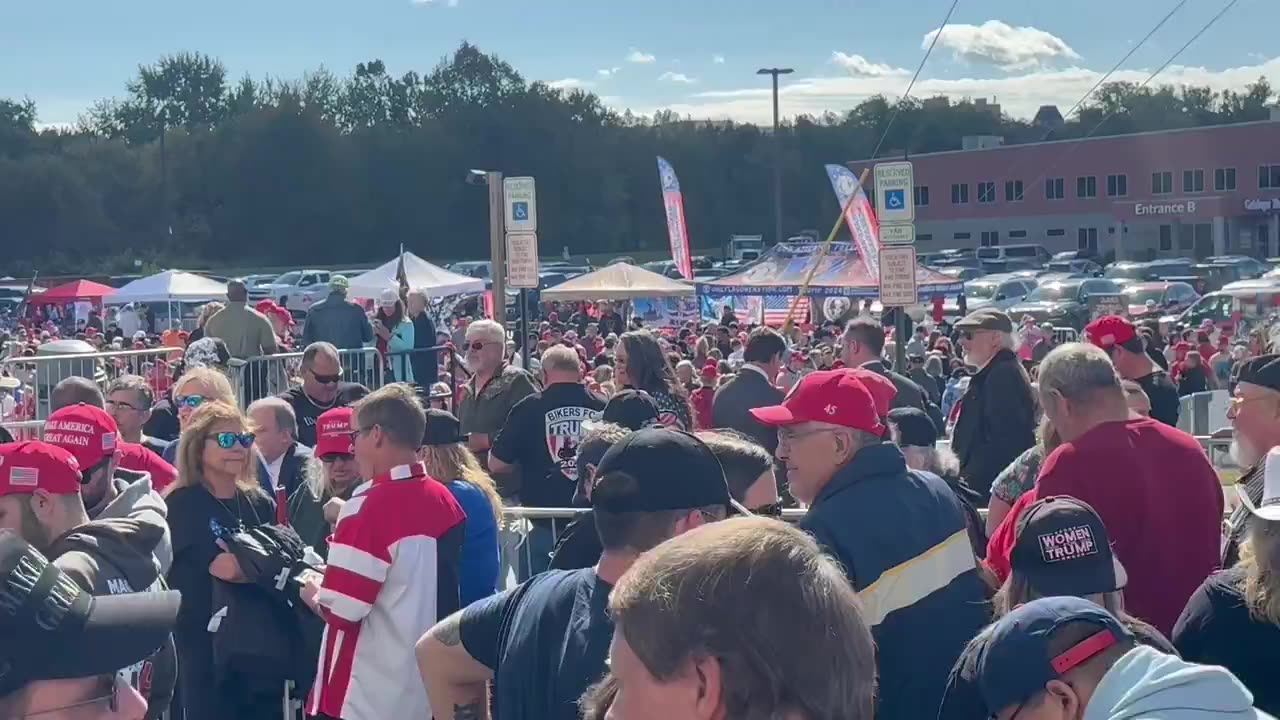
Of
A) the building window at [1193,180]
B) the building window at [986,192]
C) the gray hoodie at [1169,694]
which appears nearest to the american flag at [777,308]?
the gray hoodie at [1169,694]

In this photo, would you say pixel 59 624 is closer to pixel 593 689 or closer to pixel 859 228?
pixel 593 689

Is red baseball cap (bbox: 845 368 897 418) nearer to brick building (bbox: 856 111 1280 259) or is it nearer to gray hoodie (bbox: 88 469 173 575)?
gray hoodie (bbox: 88 469 173 575)

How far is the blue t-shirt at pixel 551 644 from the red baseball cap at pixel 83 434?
2341 mm

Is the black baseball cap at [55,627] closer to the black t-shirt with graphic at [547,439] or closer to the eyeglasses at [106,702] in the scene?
the eyeglasses at [106,702]

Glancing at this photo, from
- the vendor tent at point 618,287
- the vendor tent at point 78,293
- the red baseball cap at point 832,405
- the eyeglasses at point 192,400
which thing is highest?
the vendor tent at point 78,293

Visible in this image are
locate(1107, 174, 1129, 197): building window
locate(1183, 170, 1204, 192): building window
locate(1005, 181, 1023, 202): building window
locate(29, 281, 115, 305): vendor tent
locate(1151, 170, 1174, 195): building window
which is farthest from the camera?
locate(1005, 181, 1023, 202): building window

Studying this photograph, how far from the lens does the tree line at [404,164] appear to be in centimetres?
7400

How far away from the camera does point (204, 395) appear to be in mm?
7547

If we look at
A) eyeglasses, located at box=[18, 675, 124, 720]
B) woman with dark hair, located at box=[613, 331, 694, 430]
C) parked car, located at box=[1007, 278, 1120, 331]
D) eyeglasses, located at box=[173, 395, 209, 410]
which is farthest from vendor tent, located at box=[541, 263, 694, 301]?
eyeglasses, located at box=[18, 675, 124, 720]

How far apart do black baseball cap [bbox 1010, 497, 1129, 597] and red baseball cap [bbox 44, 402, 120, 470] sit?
3268 millimetres

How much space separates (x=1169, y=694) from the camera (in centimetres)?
236

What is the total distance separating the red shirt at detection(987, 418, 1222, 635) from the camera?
15.5 feet

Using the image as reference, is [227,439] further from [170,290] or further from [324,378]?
[170,290]

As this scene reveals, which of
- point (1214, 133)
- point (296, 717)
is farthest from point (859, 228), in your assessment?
point (1214, 133)
